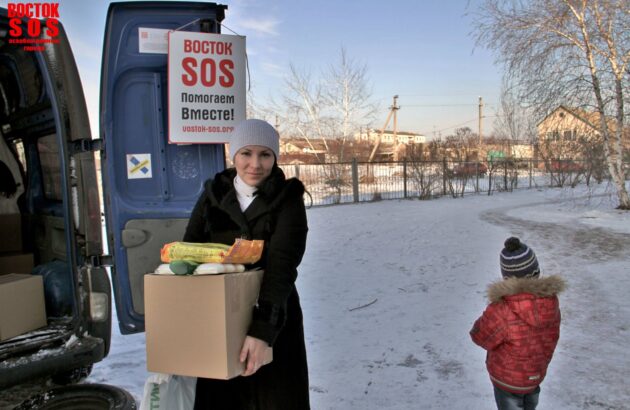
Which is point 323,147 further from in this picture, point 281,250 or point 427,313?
point 281,250

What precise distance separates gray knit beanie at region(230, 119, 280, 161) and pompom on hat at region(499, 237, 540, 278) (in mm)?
1503

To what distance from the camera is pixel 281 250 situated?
5.93ft

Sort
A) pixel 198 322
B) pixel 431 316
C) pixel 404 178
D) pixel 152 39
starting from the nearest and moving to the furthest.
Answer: pixel 198 322 < pixel 152 39 < pixel 431 316 < pixel 404 178

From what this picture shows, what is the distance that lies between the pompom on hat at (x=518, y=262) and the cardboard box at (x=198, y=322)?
156 cm

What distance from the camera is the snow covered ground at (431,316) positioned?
3.39 metres

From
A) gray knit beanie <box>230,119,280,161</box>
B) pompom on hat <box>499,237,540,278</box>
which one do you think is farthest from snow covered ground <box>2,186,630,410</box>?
gray knit beanie <box>230,119,280,161</box>

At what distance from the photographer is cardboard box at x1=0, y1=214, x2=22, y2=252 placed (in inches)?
158

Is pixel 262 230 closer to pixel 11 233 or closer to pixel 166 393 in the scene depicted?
pixel 166 393

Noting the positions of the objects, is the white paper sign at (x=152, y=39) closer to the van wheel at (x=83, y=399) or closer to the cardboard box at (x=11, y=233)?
the cardboard box at (x=11, y=233)

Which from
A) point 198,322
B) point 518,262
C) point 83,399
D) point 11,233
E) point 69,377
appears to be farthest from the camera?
point 11,233

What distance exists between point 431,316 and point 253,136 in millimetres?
3810

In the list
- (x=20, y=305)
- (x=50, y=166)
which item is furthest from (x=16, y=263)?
(x=20, y=305)

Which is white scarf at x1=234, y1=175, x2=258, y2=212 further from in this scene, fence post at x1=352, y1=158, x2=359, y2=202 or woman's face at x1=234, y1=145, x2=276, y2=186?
fence post at x1=352, y1=158, x2=359, y2=202

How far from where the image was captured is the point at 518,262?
2.53m
